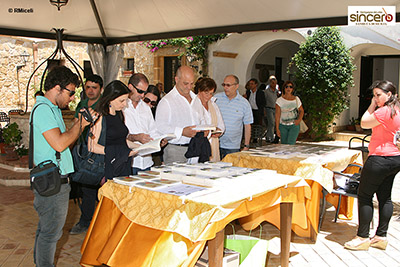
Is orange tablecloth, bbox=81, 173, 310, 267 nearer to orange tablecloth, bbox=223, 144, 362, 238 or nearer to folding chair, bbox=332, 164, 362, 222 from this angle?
orange tablecloth, bbox=223, 144, 362, 238

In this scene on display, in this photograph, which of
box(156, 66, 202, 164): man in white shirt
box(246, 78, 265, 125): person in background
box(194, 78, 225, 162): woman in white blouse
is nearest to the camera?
box(156, 66, 202, 164): man in white shirt

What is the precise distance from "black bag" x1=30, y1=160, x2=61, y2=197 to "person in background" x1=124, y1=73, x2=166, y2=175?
1.31 meters

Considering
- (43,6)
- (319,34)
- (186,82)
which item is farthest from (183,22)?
(319,34)

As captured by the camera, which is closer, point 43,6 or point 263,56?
point 43,6

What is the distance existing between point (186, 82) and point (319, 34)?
8.72 m

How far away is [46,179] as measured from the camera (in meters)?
2.63

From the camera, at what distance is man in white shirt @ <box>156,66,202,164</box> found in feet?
13.6

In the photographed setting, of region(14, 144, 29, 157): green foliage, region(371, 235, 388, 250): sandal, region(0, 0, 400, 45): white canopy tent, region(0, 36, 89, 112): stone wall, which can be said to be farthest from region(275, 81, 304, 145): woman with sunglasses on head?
region(0, 36, 89, 112): stone wall

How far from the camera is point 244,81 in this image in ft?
44.4

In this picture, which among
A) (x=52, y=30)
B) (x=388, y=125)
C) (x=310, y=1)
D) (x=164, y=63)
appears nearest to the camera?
(x=388, y=125)

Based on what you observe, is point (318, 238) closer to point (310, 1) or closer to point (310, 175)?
point (310, 175)

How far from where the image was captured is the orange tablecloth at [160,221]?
2.45m

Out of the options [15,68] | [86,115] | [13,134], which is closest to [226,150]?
[86,115]

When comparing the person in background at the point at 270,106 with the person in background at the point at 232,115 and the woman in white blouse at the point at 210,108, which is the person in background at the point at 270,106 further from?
the woman in white blouse at the point at 210,108
